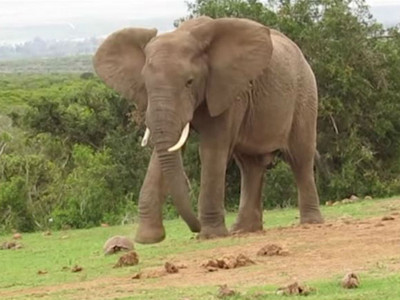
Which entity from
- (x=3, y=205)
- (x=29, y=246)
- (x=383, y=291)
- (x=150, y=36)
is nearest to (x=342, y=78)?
(x=3, y=205)

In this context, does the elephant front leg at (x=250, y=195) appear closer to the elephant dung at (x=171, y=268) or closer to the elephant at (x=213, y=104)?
the elephant at (x=213, y=104)

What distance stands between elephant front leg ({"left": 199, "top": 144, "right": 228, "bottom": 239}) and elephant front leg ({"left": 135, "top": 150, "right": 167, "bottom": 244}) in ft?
1.76

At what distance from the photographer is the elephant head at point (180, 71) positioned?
401 inches

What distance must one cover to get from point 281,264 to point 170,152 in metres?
2.02

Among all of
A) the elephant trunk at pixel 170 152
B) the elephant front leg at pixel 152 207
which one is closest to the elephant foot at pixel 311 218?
the elephant front leg at pixel 152 207

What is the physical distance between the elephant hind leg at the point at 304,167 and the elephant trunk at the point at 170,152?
284 centimetres

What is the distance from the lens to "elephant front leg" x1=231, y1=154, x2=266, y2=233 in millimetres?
12758

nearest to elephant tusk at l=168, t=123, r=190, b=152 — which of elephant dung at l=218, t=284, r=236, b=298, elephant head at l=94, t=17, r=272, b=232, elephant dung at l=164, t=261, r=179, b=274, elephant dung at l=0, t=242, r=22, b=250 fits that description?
elephant head at l=94, t=17, r=272, b=232

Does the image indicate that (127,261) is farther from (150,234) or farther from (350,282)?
(350,282)

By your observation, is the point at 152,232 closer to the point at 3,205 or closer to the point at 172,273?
the point at 172,273

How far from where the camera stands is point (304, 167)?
43.0 feet

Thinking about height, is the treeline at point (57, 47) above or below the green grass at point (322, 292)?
below

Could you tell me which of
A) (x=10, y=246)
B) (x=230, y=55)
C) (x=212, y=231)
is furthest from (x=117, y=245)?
(x=10, y=246)

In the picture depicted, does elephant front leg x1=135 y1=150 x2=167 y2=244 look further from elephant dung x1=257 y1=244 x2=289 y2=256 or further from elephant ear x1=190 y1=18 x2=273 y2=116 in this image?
elephant dung x1=257 y1=244 x2=289 y2=256
